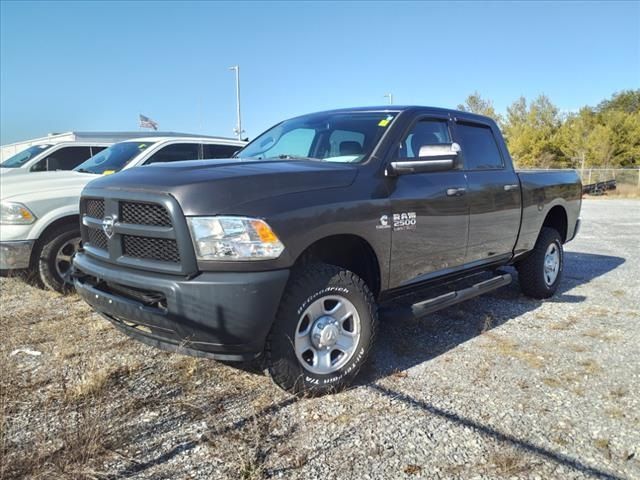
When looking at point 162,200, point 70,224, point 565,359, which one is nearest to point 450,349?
point 565,359

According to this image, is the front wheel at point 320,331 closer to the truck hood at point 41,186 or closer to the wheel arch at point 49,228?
the wheel arch at point 49,228

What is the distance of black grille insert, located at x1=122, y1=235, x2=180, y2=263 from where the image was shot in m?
2.79

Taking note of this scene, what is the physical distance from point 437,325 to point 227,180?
266 cm

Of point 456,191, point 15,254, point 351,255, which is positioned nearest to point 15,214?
point 15,254

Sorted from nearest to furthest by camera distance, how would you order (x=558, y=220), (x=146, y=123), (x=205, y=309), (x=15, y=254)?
1. (x=205, y=309)
2. (x=15, y=254)
3. (x=558, y=220)
4. (x=146, y=123)

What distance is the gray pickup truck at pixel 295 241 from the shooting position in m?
2.69

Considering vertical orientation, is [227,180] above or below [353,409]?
above

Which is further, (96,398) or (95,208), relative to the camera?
(95,208)

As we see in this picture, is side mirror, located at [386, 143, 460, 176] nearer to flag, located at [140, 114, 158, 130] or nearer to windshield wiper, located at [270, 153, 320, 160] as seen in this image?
windshield wiper, located at [270, 153, 320, 160]

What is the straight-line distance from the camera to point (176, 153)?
7168mm

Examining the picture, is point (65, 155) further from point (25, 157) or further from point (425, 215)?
point (425, 215)

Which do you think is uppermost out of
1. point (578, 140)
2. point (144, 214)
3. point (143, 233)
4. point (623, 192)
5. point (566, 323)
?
point (578, 140)

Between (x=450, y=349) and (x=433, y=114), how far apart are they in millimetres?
1936

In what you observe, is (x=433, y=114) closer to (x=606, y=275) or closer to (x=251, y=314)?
(x=251, y=314)
